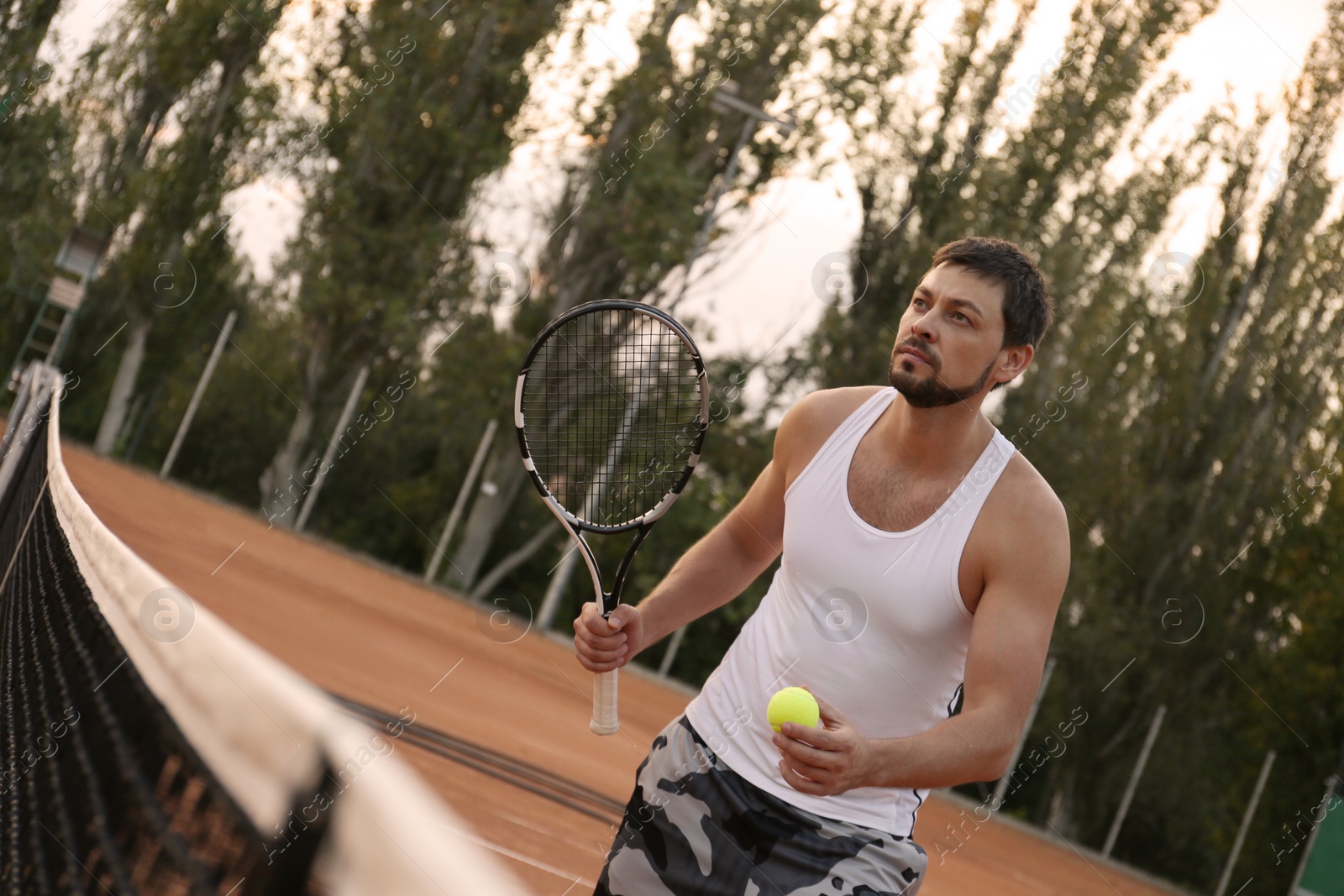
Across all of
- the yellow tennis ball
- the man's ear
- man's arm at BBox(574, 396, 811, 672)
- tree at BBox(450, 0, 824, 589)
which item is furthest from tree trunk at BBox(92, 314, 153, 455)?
the yellow tennis ball

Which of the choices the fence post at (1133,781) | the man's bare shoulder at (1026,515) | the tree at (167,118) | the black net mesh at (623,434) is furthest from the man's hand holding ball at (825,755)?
the tree at (167,118)

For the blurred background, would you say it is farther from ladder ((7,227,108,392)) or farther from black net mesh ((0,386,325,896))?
black net mesh ((0,386,325,896))

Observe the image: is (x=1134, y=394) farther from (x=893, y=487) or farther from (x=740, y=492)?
(x=893, y=487)

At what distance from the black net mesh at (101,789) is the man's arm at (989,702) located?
79cm

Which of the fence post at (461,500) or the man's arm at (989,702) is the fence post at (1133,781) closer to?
the fence post at (461,500)

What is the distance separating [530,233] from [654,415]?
16.8 meters

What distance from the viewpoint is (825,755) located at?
193 centimetres

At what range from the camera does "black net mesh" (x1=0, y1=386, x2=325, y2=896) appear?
1509 millimetres

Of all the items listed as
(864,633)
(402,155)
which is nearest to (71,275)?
(402,155)

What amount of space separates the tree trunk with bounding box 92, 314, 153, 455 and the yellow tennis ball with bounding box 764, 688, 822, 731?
869 inches

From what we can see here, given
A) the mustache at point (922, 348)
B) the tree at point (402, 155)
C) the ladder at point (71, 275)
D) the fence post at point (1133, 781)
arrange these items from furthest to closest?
the tree at point (402, 155) → the ladder at point (71, 275) → the fence post at point (1133, 781) → the mustache at point (922, 348)

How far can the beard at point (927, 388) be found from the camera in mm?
2270

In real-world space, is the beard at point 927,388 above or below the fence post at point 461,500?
above

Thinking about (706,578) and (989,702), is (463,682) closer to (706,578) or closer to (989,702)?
(706,578)
